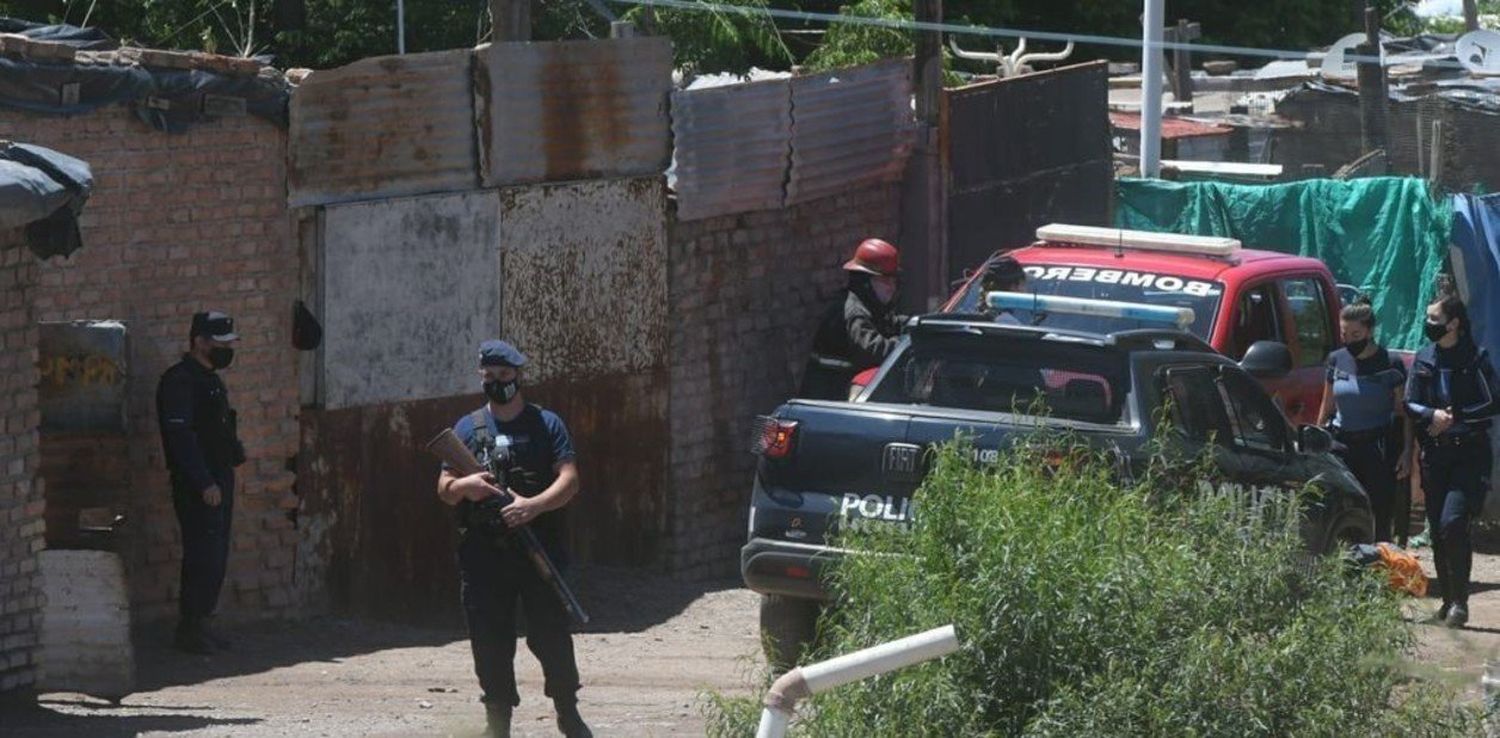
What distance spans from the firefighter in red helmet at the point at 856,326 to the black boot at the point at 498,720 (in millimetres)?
4795

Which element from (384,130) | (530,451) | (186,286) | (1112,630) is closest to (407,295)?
(384,130)

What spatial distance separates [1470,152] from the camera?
1884 centimetres

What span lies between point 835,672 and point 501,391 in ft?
11.5

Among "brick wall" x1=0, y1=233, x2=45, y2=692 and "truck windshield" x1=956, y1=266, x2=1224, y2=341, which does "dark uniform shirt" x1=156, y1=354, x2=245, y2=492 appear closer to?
"brick wall" x1=0, y1=233, x2=45, y2=692

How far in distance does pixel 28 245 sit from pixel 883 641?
4100 millimetres

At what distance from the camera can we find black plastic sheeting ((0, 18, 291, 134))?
968cm

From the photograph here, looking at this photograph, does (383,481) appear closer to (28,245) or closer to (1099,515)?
(28,245)

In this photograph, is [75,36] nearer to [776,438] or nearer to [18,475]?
[18,475]

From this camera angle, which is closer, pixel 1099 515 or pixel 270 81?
pixel 1099 515

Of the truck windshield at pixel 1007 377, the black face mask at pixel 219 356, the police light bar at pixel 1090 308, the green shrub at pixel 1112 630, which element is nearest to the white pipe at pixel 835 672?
the green shrub at pixel 1112 630

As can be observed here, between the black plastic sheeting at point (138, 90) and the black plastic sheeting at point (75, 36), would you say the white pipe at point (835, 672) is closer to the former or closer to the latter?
the black plastic sheeting at point (138, 90)

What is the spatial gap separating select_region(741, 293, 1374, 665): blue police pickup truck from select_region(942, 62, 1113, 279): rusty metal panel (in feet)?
16.1

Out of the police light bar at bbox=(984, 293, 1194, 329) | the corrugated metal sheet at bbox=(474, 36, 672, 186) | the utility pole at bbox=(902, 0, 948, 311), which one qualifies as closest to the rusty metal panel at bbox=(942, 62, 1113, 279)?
the utility pole at bbox=(902, 0, 948, 311)

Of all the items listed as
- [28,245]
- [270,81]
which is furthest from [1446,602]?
[28,245]
